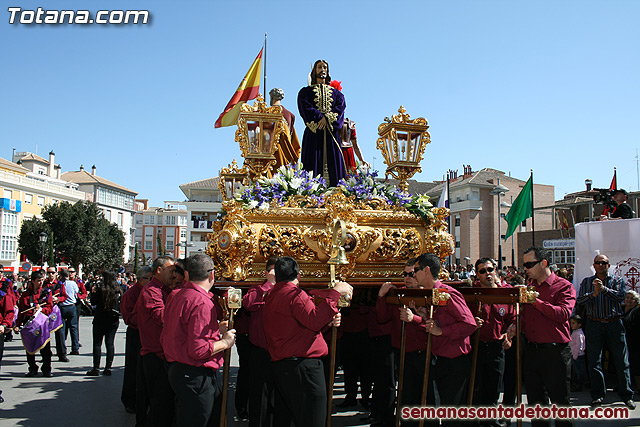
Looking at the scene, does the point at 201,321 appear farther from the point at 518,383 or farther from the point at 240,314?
the point at 518,383

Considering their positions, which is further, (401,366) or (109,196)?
(109,196)

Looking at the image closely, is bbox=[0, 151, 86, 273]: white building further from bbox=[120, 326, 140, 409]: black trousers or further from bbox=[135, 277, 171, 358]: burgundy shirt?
bbox=[135, 277, 171, 358]: burgundy shirt

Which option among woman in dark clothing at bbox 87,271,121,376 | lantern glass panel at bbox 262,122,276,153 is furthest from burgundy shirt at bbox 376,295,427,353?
woman in dark clothing at bbox 87,271,121,376

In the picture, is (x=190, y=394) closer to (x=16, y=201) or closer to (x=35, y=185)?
(x=16, y=201)

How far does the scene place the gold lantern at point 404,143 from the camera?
22.4 feet

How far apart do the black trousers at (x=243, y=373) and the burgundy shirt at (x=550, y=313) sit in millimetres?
3519

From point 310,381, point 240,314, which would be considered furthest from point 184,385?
point 240,314

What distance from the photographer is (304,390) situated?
4426 mm

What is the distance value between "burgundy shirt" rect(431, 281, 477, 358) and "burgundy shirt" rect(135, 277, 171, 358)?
113 inches

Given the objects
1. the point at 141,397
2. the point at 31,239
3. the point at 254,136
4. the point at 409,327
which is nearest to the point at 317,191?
the point at 254,136

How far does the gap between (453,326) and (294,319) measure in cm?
142

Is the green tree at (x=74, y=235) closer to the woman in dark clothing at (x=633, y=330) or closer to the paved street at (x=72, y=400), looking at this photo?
the paved street at (x=72, y=400)

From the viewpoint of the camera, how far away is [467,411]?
16.4 feet

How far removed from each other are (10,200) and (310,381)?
175 feet
